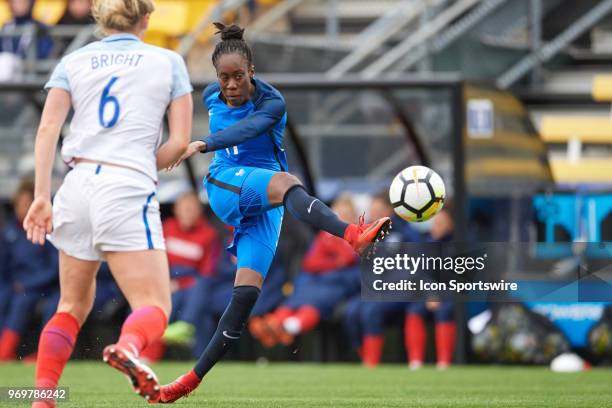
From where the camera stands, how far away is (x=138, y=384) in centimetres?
532

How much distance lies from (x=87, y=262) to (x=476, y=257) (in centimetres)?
231

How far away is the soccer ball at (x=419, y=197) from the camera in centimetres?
750

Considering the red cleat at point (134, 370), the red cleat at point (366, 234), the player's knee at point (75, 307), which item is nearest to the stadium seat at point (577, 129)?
the red cleat at point (366, 234)

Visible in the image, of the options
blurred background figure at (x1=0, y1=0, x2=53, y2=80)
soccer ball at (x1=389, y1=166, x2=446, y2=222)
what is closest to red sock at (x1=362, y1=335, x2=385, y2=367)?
soccer ball at (x1=389, y1=166, x2=446, y2=222)

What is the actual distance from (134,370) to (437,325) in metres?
7.17

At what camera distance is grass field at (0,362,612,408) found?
7742 mm

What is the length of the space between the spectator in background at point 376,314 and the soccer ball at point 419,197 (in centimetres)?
458

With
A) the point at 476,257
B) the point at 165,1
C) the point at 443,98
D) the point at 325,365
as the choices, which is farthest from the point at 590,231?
the point at 165,1

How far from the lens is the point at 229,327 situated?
7320 mm

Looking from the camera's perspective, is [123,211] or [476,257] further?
[476,257]

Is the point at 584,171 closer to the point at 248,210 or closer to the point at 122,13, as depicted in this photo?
the point at 248,210

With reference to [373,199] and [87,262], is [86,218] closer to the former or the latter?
[87,262]

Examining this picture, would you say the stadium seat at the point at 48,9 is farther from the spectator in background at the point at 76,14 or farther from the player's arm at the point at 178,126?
the player's arm at the point at 178,126

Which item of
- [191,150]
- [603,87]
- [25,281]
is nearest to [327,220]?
[191,150]
